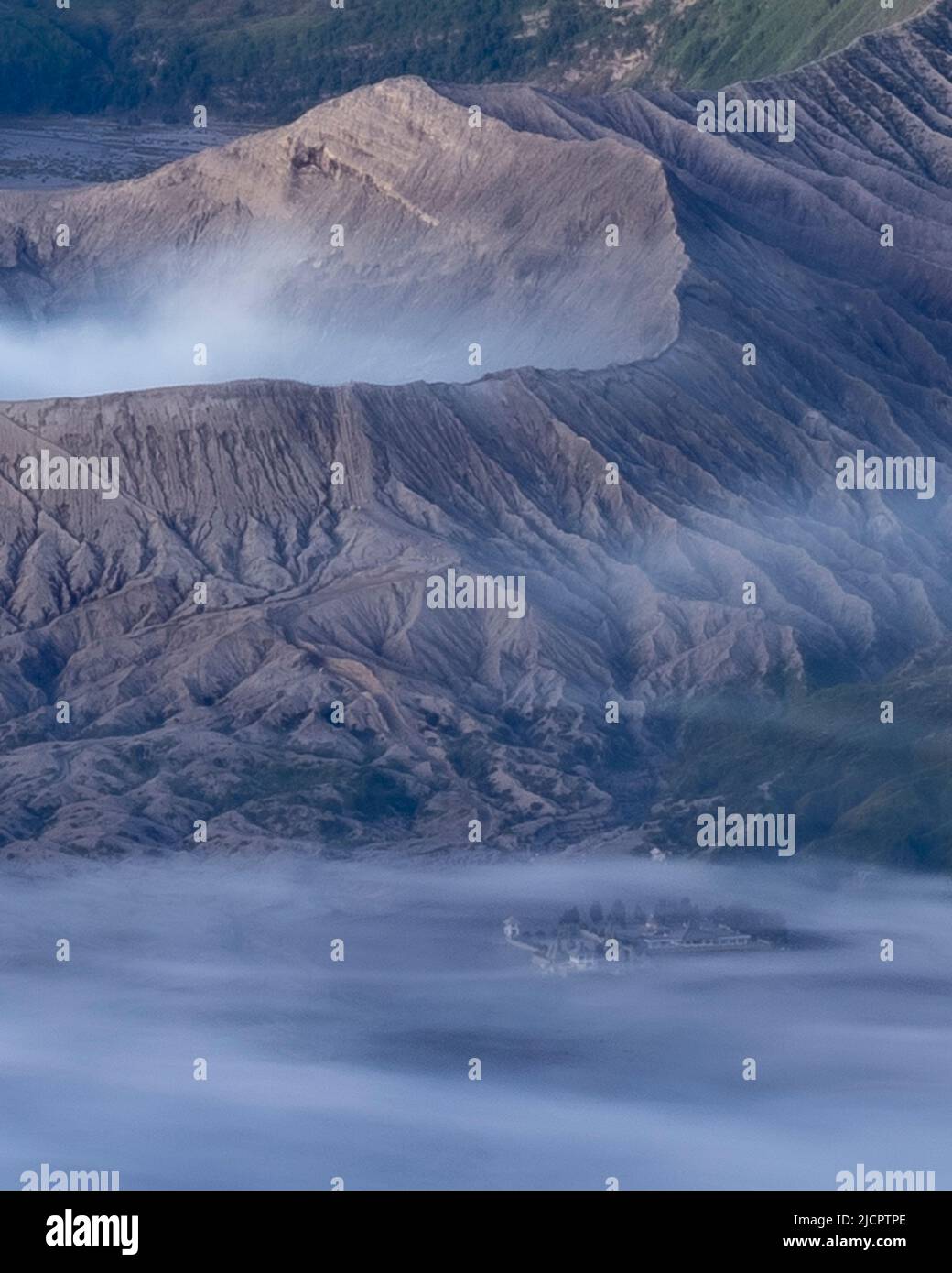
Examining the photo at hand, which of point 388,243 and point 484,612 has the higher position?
point 388,243

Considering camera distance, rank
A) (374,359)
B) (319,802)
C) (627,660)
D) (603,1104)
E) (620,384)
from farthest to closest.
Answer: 1. (374,359)
2. (620,384)
3. (627,660)
4. (319,802)
5. (603,1104)

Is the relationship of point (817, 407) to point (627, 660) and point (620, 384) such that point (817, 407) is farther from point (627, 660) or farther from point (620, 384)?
point (627, 660)

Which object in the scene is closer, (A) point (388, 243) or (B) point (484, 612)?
(B) point (484, 612)

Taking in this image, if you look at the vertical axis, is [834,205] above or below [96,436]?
above

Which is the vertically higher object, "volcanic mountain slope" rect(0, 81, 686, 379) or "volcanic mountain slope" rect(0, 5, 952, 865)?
"volcanic mountain slope" rect(0, 81, 686, 379)

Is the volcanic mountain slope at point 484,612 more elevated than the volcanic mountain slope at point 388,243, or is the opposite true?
the volcanic mountain slope at point 388,243

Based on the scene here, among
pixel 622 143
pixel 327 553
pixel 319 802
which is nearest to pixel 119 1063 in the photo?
pixel 319 802

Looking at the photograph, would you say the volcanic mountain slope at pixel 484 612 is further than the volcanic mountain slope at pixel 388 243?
No

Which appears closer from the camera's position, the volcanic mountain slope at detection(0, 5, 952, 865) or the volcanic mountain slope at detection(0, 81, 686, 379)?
the volcanic mountain slope at detection(0, 5, 952, 865)
